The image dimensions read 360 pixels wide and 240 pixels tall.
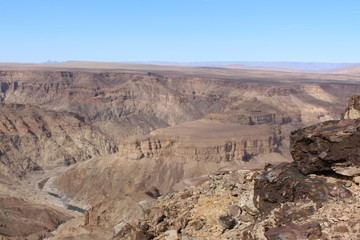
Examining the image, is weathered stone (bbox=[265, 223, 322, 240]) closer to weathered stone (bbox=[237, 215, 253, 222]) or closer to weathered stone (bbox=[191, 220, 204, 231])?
weathered stone (bbox=[237, 215, 253, 222])

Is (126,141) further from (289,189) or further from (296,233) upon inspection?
(296,233)

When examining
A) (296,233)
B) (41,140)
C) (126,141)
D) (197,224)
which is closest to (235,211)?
(197,224)

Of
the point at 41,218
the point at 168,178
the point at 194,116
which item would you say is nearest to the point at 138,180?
the point at 168,178

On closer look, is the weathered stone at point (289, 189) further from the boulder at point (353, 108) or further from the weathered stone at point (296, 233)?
the boulder at point (353, 108)

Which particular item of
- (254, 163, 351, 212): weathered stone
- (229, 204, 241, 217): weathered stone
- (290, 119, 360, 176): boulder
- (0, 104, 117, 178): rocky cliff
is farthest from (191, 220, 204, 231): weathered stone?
(0, 104, 117, 178): rocky cliff

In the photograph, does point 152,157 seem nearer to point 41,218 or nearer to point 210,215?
point 41,218

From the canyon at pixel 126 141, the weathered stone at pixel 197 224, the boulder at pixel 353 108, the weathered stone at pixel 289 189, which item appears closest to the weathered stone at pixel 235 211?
the weathered stone at pixel 289 189
